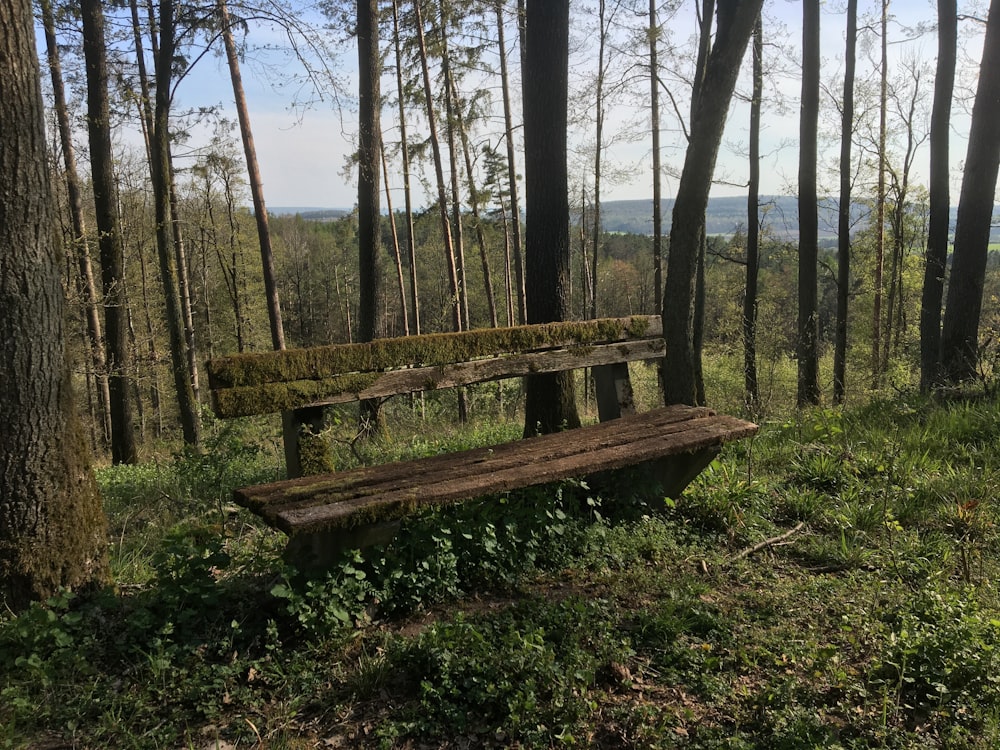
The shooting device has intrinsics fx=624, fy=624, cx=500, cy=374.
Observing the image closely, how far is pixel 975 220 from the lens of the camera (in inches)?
299

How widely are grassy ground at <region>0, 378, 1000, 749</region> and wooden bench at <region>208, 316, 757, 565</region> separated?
0.27m

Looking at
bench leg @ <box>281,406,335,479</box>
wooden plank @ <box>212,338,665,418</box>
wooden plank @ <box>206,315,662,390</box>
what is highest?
wooden plank @ <box>206,315,662,390</box>

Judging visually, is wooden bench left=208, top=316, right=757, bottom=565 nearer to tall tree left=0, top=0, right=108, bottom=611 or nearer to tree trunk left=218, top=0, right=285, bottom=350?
tall tree left=0, top=0, right=108, bottom=611

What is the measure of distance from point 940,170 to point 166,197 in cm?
1286

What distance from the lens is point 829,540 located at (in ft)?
12.6

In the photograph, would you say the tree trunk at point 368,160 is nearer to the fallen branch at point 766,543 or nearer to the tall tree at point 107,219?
the tall tree at point 107,219

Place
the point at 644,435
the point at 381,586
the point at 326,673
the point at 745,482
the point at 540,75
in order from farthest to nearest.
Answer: the point at 540,75, the point at 745,482, the point at 644,435, the point at 381,586, the point at 326,673

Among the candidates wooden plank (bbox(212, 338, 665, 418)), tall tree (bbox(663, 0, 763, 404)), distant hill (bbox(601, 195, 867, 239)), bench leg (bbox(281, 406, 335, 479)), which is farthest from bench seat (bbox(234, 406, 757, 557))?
distant hill (bbox(601, 195, 867, 239))

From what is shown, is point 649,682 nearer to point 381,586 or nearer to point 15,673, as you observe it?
point 381,586

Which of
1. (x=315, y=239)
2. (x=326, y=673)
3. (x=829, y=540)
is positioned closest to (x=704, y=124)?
(x=829, y=540)

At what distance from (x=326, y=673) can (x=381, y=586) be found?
51 centimetres

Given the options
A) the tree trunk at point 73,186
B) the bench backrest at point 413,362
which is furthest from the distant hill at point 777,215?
the tree trunk at point 73,186

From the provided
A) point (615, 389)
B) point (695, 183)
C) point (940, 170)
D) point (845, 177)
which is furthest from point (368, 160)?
point (845, 177)

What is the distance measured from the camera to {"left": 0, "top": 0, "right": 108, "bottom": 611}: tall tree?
2619mm
